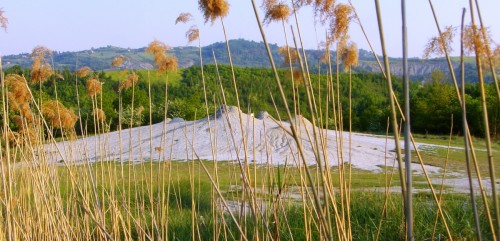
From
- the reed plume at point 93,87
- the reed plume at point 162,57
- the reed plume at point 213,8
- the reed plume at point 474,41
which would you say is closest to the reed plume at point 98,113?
the reed plume at point 93,87

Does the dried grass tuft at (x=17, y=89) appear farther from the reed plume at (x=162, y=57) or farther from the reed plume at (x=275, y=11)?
the reed plume at (x=275, y=11)

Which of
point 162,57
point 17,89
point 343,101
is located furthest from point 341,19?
point 343,101

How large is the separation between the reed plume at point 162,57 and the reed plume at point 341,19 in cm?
99

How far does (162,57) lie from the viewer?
7.98 feet

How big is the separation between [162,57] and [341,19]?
1.07 metres

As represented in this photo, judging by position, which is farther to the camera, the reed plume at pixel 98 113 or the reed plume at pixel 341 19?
the reed plume at pixel 98 113

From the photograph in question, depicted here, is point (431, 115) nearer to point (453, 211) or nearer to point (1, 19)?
point (453, 211)

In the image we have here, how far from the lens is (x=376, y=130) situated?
23766 mm

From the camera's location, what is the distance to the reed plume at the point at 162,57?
94.8 inches

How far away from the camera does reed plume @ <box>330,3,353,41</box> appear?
1506 millimetres

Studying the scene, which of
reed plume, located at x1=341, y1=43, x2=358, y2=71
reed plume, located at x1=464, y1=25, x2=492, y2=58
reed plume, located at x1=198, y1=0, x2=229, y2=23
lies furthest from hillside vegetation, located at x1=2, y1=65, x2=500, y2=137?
reed plume, located at x1=464, y1=25, x2=492, y2=58

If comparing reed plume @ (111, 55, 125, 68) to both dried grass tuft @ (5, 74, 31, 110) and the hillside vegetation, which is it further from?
the hillside vegetation

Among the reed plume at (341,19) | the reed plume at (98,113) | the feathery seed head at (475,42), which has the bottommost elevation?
the reed plume at (98,113)

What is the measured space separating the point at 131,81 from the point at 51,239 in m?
0.76
